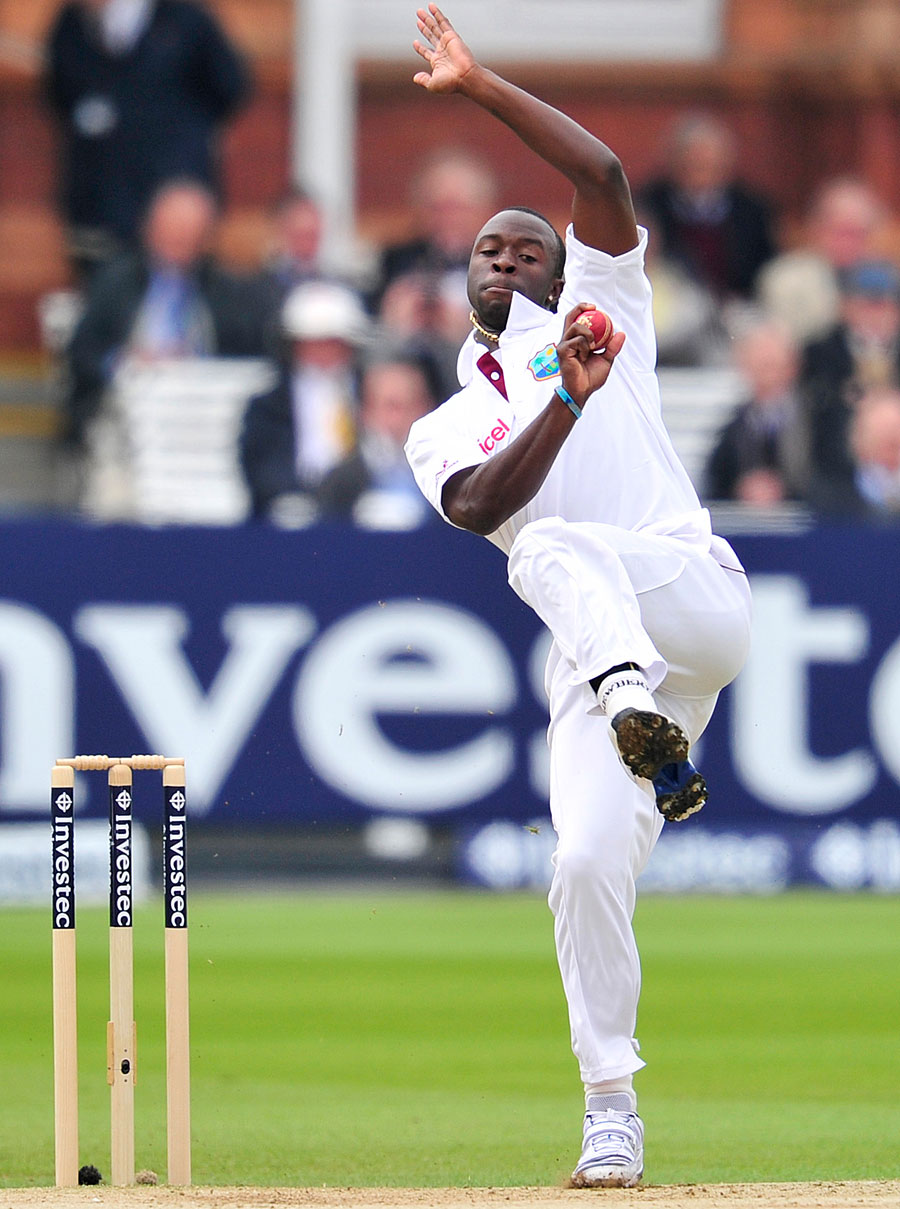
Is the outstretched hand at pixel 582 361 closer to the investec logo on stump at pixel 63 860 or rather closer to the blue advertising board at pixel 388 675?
the investec logo on stump at pixel 63 860

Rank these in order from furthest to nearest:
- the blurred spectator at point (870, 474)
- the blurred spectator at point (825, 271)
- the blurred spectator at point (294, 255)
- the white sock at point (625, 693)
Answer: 1. the blurred spectator at point (825, 271)
2. the blurred spectator at point (294, 255)
3. the blurred spectator at point (870, 474)
4. the white sock at point (625, 693)

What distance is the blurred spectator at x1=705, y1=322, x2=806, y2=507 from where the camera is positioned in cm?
1344

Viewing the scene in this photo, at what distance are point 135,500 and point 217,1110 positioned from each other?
7.29m

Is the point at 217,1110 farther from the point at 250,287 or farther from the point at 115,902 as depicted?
the point at 250,287

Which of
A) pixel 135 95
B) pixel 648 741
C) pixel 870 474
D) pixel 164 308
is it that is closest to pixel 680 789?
pixel 648 741

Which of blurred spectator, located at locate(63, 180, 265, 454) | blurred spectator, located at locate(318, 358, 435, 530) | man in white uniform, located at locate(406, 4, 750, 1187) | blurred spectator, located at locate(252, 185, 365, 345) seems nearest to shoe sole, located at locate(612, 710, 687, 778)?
man in white uniform, located at locate(406, 4, 750, 1187)

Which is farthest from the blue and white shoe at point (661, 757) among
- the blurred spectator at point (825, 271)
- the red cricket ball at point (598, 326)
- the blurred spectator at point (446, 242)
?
the blurred spectator at point (825, 271)

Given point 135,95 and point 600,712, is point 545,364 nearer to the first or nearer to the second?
point 600,712

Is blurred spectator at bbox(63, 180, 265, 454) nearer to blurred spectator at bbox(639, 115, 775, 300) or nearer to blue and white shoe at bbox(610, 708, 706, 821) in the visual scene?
blurred spectator at bbox(639, 115, 775, 300)

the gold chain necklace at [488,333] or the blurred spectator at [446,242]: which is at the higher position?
the blurred spectator at [446,242]

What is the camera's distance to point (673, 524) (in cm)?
622

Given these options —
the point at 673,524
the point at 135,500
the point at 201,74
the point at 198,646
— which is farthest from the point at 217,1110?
the point at 201,74

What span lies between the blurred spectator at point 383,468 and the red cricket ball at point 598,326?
7.00 meters

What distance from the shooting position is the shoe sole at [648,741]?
560 centimetres
